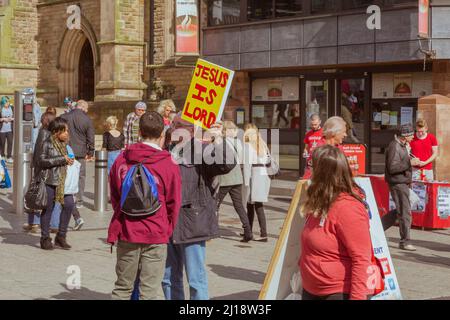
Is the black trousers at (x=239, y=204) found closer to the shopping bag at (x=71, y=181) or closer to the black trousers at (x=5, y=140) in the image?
the shopping bag at (x=71, y=181)

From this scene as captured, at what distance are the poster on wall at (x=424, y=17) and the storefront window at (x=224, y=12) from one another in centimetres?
625

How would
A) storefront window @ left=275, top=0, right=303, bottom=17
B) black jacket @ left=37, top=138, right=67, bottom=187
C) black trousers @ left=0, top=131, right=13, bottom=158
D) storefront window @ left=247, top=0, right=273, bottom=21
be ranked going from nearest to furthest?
black jacket @ left=37, top=138, right=67, bottom=187 < storefront window @ left=275, top=0, right=303, bottom=17 < storefront window @ left=247, top=0, right=273, bottom=21 < black trousers @ left=0, top=131, right=13, bottom=158

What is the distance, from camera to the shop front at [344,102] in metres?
20.1

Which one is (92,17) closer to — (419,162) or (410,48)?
(410,48)

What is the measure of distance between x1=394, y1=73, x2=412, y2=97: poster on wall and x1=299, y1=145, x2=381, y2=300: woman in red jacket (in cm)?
1508

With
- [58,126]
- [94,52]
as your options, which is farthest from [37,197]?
[94,52]

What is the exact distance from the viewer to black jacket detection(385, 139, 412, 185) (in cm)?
1188

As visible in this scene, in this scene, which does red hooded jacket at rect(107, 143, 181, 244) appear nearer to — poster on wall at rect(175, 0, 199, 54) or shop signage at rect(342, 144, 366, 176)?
shop signage at rect(342, 144, 366, 176)

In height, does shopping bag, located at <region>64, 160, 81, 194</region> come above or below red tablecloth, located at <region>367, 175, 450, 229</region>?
above

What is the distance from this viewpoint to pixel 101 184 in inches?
625

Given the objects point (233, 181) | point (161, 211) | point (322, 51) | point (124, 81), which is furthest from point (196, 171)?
point (124, 81)

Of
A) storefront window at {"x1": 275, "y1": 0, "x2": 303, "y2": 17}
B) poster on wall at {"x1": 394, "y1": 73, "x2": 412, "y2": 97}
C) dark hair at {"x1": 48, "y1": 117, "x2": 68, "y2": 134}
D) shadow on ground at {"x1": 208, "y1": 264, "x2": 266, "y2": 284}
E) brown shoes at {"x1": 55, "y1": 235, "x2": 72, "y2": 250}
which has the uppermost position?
storefront window at {"x1": 275, "y1": 0, "x2": 303, "y2": 17}

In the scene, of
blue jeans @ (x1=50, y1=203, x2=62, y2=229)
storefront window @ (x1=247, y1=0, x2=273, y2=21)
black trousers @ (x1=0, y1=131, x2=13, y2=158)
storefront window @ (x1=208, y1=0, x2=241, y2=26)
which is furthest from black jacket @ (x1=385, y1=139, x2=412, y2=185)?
black trousers @ (x1=0, y1=131, x2=13, y2=158)

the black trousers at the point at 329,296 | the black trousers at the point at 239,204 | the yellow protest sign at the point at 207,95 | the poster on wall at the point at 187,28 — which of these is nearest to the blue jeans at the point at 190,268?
the black trousers at the point at 329,296
